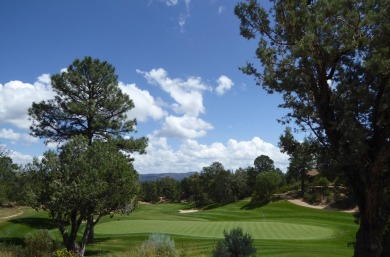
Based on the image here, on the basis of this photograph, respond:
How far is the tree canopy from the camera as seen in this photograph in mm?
9492

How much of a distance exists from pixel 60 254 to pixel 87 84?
17614mm

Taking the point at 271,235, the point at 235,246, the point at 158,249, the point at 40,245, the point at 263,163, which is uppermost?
the point at 263,163

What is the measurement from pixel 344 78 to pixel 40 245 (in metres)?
15.8

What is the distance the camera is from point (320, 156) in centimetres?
1141

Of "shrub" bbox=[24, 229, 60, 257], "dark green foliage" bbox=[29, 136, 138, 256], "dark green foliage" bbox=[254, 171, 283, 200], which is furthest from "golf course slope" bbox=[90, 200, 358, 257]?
"dark green foliage" bbox=[254, 171, 283, 200]

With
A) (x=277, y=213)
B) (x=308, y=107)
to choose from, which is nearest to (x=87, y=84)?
(x=308, y=107)

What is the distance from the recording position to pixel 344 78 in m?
10.8

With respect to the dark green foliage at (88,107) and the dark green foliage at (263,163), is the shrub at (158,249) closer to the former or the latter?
the dark green foliage at (88,107)

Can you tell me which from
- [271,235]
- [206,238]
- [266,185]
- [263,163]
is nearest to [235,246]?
[206,238]

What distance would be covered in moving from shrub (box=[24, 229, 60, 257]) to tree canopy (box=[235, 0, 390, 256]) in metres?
13.3

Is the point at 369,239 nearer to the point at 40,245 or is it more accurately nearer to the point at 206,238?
the point at 40,245

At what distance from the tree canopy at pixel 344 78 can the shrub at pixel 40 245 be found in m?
13.3

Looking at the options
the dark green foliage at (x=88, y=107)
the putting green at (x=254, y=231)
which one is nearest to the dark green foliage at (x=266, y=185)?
the putting green at (x=254, y=231)

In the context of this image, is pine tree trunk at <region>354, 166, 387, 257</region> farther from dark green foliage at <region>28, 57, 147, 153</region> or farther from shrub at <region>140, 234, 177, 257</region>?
dark green foliage at <region>28, 57, 147, 153</region>
